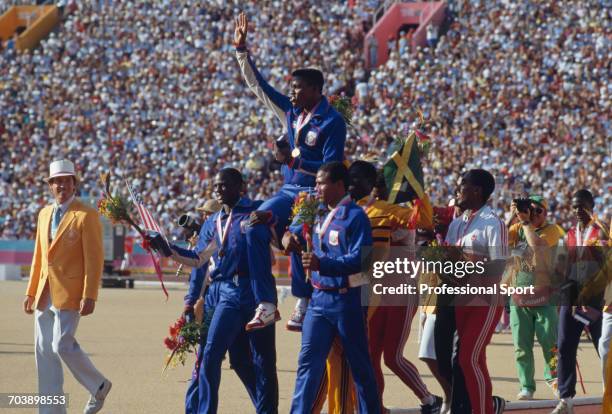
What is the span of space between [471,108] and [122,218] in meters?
25.2

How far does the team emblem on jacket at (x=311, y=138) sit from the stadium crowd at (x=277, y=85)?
19.0m

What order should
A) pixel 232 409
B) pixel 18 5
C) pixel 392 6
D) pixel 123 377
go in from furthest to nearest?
pixel 18 5, pixel 392 6, pixel 123 377, pixel 232 409

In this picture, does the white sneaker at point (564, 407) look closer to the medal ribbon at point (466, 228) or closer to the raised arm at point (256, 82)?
the medal ribbon at point (466, 228)

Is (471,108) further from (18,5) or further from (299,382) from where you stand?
(299,382)

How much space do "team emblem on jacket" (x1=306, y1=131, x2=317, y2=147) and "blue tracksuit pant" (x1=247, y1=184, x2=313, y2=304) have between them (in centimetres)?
36

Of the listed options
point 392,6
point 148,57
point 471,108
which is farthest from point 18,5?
point 471,108

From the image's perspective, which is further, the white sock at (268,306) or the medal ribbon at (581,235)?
the medal ribbon at (581,235)

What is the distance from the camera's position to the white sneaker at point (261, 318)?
9141mm

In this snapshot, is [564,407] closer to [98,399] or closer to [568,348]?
[568,348]

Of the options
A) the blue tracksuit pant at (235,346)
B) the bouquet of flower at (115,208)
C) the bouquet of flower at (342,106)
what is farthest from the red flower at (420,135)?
the bouquet of flower at (115,208)

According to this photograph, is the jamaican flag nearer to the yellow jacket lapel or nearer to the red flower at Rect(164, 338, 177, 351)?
the red flower at Rect(164, 338, 177, 351)

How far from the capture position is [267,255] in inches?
371

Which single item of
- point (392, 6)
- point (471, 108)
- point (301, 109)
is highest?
point (392, 6)

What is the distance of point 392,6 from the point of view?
1618 inches
